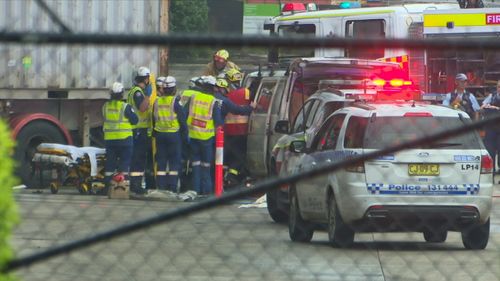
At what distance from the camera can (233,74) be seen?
18188mm

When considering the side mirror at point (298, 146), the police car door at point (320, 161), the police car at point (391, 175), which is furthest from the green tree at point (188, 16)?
the police car at point (391, 175)

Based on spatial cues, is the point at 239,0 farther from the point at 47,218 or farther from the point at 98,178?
the point at 47,218

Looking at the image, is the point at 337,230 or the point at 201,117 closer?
the point at 337,230

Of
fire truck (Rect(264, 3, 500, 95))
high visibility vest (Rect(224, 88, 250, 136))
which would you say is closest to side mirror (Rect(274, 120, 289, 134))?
high visibility vest (Rect(224, 88, 250, 136))

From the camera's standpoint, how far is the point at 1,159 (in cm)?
376

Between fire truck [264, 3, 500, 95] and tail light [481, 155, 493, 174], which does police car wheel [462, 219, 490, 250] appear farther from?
fire truck [264, 3, 500, 95]

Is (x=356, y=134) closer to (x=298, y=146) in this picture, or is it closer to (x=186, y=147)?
(x=298, y=146)

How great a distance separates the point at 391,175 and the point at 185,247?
203 inches

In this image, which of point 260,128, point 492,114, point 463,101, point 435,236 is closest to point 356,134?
point 435,236

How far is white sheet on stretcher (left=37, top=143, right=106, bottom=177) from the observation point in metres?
17.0

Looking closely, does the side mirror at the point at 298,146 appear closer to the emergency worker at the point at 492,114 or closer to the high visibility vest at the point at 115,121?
the high visibility vest at the point at 115,121

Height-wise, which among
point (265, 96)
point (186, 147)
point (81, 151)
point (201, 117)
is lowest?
point (81, 151)

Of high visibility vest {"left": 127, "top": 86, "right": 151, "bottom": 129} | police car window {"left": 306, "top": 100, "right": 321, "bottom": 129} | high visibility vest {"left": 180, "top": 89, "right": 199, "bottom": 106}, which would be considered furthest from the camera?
high visibility vest {"left": 127, "top": 86, "right": 151, "bottom": 129}

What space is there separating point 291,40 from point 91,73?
238 cm
